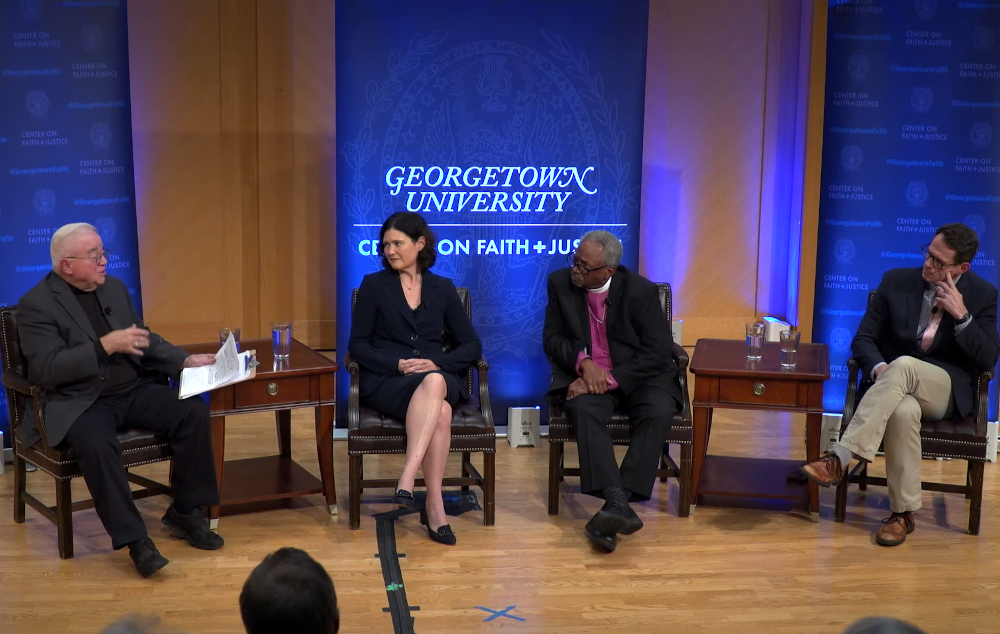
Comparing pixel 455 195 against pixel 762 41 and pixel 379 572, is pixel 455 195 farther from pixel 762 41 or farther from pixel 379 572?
pixel 762 41

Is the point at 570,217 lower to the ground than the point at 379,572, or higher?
higher

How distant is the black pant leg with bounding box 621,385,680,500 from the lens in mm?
4859

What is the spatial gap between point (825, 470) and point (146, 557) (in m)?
2.88

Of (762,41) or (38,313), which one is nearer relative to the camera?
(38,313)

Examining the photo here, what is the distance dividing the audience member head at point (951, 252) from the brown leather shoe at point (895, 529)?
1.08m

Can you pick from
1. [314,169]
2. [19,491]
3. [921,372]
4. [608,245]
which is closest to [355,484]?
[19,491]

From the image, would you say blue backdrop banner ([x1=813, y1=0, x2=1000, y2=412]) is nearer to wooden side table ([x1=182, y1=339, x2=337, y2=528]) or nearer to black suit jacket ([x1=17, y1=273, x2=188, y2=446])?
wooden side table ([x1=182, y1=339, x2=337, y2=528])

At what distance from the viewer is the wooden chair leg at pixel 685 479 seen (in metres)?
5.02

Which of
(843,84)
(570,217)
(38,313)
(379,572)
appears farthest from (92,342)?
(843,84)

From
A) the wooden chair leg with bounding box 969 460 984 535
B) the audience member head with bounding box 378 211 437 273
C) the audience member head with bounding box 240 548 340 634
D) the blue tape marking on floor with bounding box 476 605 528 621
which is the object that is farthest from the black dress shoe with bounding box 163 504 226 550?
the wooden chair leg with bounding box 969 460 984 535

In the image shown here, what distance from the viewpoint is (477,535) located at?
191 inches

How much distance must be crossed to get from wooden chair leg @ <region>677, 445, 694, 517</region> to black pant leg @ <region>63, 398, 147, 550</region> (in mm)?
2373

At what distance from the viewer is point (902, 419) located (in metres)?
4.80

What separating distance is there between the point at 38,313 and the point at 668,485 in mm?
3108
